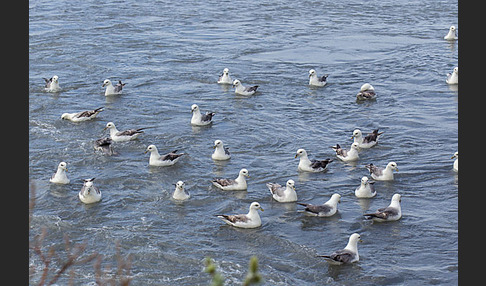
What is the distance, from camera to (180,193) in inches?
659

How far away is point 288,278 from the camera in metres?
13.5

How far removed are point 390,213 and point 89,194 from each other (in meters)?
6.45

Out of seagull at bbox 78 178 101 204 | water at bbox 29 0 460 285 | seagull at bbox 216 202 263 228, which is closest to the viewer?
water at bbox 29 0 460 285

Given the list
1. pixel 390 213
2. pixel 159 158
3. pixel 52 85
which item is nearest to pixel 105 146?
pixel 159 158

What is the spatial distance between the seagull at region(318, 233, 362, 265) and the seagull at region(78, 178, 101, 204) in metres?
5.55

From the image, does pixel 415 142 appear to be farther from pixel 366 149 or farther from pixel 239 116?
pixel 239 116

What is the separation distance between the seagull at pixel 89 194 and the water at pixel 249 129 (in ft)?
0.54

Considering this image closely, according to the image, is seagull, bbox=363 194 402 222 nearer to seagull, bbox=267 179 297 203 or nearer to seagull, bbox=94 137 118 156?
seagull, bbox=267 179 297 203

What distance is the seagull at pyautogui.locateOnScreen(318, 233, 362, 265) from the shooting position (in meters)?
13.9

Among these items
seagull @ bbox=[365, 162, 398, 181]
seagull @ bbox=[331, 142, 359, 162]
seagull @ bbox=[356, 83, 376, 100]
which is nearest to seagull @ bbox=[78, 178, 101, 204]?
seagull @ bbox=[331, 142, 359, 162]

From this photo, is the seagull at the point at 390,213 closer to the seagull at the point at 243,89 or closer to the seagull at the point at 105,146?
the seagull at the point at 105,146

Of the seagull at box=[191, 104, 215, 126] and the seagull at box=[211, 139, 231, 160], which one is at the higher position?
the seagull at box=[191, 104, 215, 126]

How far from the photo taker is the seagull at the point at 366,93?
24078 millimetres

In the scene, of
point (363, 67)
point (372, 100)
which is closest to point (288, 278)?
point (372, 100)
